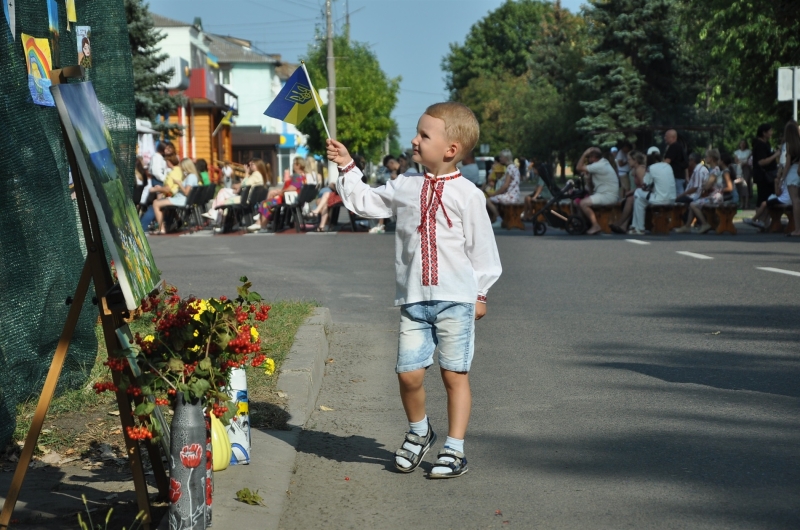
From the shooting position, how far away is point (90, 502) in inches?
169

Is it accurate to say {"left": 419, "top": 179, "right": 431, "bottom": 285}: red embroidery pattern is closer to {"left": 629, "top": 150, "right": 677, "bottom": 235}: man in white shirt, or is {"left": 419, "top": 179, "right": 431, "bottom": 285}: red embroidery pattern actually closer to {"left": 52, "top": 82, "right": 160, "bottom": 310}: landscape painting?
{"left": 52, "top": 82, "right": 160, "bottom": 310}: landscape painting

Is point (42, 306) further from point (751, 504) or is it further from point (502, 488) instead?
point (751, 504)

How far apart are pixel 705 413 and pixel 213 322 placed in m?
3.13

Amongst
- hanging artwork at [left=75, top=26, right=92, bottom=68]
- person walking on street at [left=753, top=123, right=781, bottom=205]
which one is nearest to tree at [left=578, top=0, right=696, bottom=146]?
person walking on street at [left=753, top=123, right=781, bottom=205]

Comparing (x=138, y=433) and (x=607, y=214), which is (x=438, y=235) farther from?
(x=607, y=214)

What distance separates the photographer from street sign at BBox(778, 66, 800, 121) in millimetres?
22453

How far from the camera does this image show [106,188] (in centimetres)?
379

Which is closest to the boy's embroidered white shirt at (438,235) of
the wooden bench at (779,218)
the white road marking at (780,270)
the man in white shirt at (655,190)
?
the white road marking at (780,270)

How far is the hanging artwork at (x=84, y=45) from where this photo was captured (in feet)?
20.2

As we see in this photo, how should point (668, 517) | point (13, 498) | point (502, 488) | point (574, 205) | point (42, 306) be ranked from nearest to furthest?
point (13, 498)
point (668, 517)
point (502, 488)
point (42, 306)
point (574, 205)

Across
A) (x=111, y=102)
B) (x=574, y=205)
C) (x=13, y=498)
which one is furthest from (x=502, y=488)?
(x=574, y=205)

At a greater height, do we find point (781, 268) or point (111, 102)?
point (111, 102)

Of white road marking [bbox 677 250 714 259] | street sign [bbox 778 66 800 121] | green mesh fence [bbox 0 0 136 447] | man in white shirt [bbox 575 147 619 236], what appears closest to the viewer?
green mesh fence [bbox 0 0 136 447]

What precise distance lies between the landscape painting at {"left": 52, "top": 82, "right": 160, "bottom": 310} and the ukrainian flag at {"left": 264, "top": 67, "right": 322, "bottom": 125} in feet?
4.67
